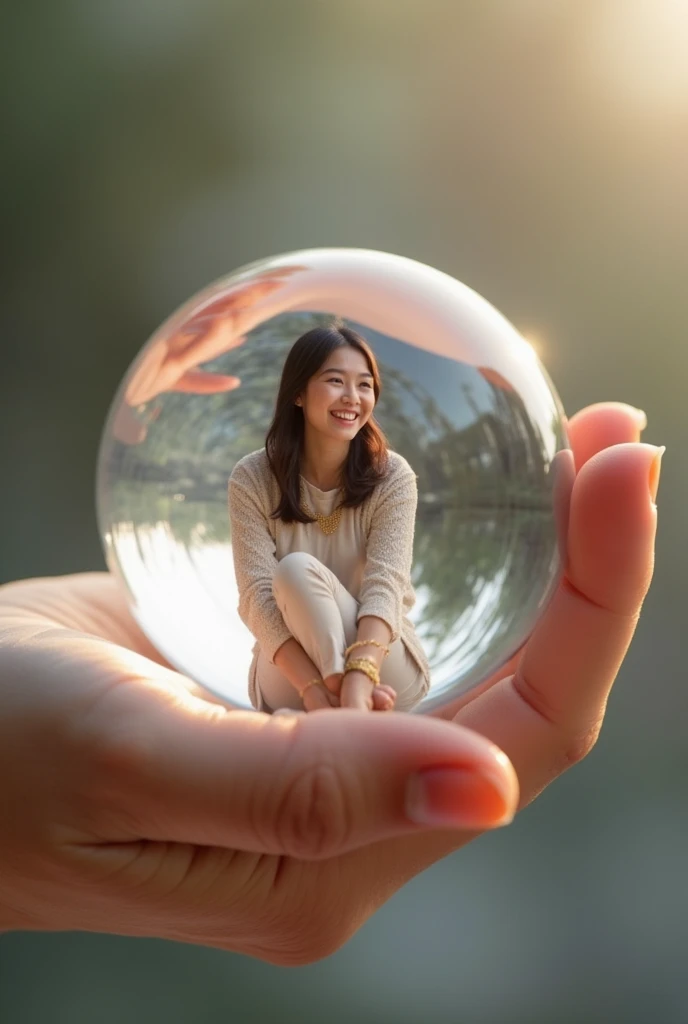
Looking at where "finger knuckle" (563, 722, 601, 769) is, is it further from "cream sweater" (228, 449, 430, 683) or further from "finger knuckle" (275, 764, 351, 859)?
"finger knuckle" (275, 764, 351, 859)

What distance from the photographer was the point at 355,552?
955mm

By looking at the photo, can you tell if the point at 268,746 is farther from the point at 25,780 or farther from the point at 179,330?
the point at 179,330

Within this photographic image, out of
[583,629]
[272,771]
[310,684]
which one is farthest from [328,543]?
[583,629]

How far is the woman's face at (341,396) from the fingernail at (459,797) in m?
0.37

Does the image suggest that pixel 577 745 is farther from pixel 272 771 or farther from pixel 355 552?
pixel 272 771

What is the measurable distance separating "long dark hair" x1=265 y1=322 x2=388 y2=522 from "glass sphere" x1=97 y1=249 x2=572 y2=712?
12 mm

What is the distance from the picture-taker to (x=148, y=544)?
1099 mm

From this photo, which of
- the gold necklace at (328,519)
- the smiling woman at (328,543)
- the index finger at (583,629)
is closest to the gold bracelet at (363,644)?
the smiling woman at (328,543)

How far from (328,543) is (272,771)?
25 cm

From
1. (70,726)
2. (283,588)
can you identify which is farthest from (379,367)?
(70,726)

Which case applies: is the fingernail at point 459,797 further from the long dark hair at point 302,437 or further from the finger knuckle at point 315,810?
the long dark hair at point 302,437

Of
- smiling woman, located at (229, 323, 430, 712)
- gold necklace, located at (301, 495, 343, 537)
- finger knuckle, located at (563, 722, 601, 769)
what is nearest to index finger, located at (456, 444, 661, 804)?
finger knuckle, located at (563, 722, 601, 769)

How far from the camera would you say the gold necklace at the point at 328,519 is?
3.15 ft

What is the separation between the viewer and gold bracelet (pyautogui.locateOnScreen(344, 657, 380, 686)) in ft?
3.05
